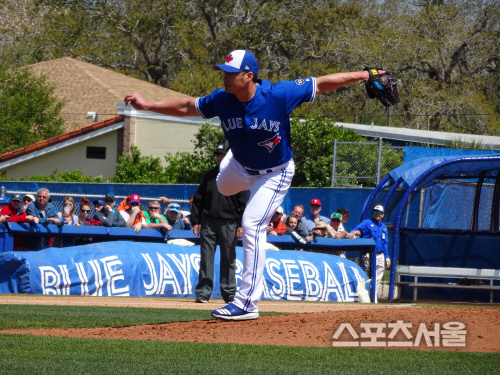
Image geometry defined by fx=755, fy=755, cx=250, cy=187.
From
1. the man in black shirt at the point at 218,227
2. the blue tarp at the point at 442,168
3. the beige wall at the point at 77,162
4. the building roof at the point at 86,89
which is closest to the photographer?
the man in black shirt at the point at 218,227

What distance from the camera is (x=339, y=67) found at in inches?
1582

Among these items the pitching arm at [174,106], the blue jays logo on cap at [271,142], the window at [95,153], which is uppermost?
the window at [95,153]

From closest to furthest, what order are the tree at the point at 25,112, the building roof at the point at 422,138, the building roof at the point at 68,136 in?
the building roof at the point at 422,138, the building roof at the point at 68,136, the tree at the point at 25,112

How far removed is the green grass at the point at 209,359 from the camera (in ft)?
14.0

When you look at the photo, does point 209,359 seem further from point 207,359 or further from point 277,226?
point 277,226

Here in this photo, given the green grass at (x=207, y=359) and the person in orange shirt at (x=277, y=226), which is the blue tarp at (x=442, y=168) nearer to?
the person in orange shirt at (x=277, y=226)

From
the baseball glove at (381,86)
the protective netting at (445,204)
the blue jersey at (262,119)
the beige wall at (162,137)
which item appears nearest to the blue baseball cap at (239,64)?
the blue jersey at (262,119)

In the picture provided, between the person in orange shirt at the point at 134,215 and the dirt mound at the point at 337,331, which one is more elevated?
the person in orange shirt at the point at 134,215

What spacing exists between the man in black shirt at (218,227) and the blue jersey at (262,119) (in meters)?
3.27

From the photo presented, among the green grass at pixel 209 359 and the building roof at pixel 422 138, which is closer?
the green grass at pixel 209 359

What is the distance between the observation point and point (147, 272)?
11.1 metres

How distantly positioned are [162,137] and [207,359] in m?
23.0

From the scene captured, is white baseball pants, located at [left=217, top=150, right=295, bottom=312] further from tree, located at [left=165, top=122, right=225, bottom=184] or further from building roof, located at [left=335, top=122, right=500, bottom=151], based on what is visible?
tree, located at [left=165, top=122, right=225, bottom=184]

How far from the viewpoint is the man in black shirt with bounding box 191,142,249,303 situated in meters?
9.39
